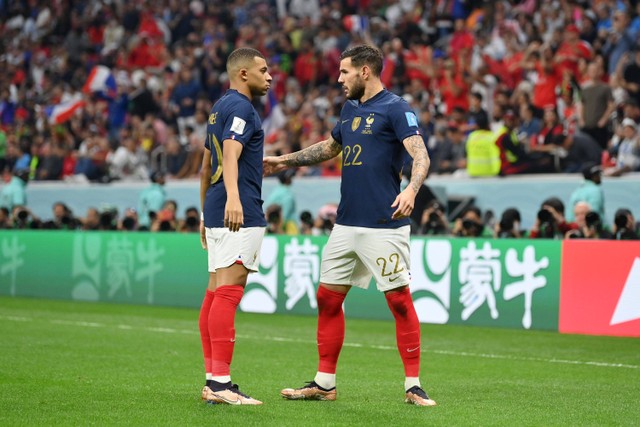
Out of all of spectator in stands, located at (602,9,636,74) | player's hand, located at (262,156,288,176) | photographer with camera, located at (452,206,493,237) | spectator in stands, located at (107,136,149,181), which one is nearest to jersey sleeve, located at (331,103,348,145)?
player's hand, located at (262,156,288,176)

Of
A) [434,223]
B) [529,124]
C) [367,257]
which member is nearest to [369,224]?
[367,257]

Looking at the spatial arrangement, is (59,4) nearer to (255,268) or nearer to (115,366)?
(115,366)

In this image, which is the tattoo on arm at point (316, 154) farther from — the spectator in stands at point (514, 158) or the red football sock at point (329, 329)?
the spectator in stands at point (514, 158)

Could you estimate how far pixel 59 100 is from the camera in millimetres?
29516

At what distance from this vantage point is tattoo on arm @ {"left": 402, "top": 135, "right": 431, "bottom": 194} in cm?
750

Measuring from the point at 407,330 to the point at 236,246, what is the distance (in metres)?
1.30

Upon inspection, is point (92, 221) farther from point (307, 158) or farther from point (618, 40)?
point (307, 158)

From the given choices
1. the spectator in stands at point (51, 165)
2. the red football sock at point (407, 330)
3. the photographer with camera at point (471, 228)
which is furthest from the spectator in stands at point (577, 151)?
the spectator in stands at point (51, 165)

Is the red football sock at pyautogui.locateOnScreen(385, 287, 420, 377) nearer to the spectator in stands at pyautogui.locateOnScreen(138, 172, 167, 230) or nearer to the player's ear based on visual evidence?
the player's ear

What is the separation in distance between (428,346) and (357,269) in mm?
4579

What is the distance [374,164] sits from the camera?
7.93 metres

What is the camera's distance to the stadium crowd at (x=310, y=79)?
1883 centimetres

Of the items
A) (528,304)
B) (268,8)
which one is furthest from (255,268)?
(268,8)

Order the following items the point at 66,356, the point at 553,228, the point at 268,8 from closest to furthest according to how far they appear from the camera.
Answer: the point at 66,356 < the point at 553,228 < the point at 268,8
